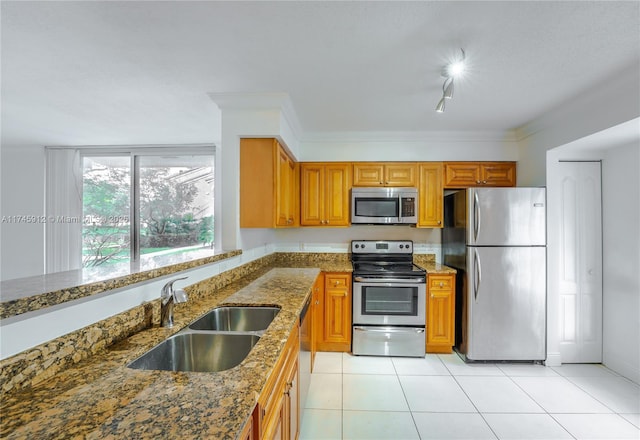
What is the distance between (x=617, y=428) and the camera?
2.03m

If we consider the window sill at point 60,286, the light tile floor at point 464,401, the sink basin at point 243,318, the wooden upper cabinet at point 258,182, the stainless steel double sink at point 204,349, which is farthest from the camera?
the wooden upper cabinet at point 258,182

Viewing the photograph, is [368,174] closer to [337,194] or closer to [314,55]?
[337,194]

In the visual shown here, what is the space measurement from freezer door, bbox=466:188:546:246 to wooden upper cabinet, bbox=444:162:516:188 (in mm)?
537

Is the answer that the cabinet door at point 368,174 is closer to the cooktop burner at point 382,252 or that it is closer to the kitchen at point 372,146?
the kitchen at point 372,146

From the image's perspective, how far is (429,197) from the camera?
347cm

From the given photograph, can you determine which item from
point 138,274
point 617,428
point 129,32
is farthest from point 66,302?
point 617,428

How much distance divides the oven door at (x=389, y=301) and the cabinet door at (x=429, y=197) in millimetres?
745

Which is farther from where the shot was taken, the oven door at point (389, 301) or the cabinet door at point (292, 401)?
the oven door at point (389, 301)

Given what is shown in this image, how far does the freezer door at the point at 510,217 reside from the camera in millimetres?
2926

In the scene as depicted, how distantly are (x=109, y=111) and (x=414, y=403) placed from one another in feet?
12.0

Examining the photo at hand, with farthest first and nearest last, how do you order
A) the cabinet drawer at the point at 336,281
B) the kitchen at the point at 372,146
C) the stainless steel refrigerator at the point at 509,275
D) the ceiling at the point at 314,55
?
1. the cabinet drawer at the point at 336,281
2. the stainless steel refrigerator at the point at 509,275
3. the kitchen at the point at 372,146
4. the ceiling at the point at 314,55

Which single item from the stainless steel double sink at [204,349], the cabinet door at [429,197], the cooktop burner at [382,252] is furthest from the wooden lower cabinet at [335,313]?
the stainless steel double sink at [204,349]

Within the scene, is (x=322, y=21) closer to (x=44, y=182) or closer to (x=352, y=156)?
(x=352, y=156)

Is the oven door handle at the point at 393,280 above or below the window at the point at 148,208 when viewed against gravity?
below
